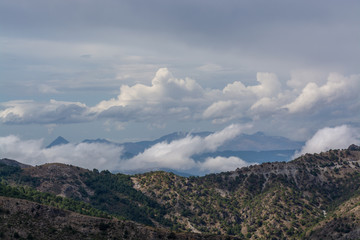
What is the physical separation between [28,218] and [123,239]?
3556cm

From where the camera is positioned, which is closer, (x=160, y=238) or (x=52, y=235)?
(x=52, y=235)

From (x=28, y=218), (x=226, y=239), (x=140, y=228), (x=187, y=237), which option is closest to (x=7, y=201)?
(x=28, y=218)

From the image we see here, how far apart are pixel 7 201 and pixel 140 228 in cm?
5137

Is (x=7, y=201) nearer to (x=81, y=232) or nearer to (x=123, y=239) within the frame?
(x=81, y=232)

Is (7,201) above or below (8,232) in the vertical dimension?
above

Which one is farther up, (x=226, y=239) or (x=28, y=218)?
(x=28, y=218)

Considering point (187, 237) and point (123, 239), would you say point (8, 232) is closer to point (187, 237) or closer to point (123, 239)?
point (123, 239)

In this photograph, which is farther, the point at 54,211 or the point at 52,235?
the point at 54,211

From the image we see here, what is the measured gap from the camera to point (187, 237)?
6132 inches

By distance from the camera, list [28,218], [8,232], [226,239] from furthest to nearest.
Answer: [226,239]
[28,218]
[8,232]

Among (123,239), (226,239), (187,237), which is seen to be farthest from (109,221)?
Answer: (226,239)

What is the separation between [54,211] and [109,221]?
70.9 feet

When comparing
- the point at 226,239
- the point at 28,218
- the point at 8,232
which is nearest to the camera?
the point at 8,232

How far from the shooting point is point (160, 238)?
152375 millimetres
